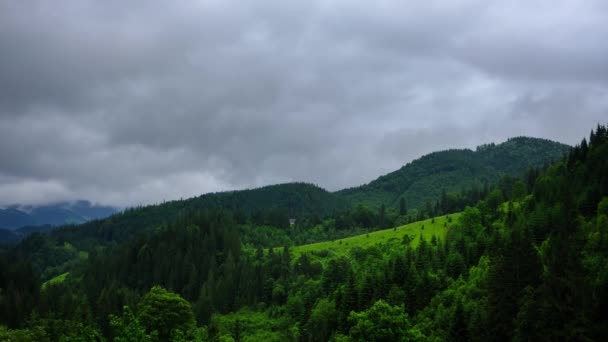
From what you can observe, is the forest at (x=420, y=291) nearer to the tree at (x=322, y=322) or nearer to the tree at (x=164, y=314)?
the tree at (x=164, y=314)

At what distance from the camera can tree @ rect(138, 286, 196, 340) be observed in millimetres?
99350

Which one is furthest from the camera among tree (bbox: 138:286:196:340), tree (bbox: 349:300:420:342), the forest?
tree (bbox: 138:286:196:340)

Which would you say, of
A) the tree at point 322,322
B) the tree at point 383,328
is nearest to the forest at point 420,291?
the tree at point 383,328

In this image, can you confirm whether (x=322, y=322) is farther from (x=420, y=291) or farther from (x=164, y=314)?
(x=164, y=314)

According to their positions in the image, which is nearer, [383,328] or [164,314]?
[383,328]

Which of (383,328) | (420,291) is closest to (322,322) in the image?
(420,291)

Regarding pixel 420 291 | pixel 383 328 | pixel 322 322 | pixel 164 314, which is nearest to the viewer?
pixel 383 328

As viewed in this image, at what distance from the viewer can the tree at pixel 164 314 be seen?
99.3 meters

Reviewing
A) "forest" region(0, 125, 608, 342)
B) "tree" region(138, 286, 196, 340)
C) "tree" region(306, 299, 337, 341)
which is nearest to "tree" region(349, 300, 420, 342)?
"forest" region(0, 125, 608, 342)

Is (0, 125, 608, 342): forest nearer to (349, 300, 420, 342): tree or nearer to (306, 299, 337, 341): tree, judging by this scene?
(349, 300, 420, 342): tree

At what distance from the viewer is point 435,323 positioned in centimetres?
9456

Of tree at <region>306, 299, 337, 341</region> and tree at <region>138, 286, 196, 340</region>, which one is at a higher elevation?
tree at <region>138, 286, 196, 340</region>

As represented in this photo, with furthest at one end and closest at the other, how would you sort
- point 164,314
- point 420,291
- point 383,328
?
1. point 420,291
2. point 164,314
3. point 383,328

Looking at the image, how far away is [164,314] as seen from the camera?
339 ft
